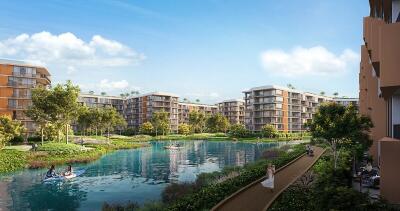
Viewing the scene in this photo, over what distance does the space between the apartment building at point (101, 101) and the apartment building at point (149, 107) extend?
4637mm

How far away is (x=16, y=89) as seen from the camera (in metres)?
76.8

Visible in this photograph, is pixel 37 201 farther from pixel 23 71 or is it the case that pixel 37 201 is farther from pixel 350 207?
pixel 23 71

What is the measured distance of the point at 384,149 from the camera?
13.9 meters

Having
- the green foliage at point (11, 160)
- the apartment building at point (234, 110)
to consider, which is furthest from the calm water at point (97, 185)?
the apartment building at point (234, 110)

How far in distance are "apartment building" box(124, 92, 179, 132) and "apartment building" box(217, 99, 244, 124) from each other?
28.5 metres

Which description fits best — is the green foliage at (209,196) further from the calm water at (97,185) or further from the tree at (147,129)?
the tree at (147,129)

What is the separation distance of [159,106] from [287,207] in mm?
121669

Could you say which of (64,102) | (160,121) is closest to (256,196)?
(64,102)

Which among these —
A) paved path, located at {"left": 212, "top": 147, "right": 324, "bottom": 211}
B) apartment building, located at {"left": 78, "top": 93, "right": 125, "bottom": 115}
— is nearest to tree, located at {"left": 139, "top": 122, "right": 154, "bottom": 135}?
apartment building, located at {"left": 78, "top": 93, "right": 125, "bottom": 115}

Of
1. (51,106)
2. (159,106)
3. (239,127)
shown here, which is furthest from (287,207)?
(159,106)

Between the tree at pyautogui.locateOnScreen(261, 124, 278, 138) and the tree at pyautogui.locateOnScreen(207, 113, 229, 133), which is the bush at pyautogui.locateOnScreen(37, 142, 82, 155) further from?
the tree at pyautogui.locateOnScreen(207, 113, 229, 133)

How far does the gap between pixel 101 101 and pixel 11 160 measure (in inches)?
4139

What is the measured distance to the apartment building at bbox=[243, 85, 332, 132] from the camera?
117188mm

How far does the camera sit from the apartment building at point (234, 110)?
524ft
